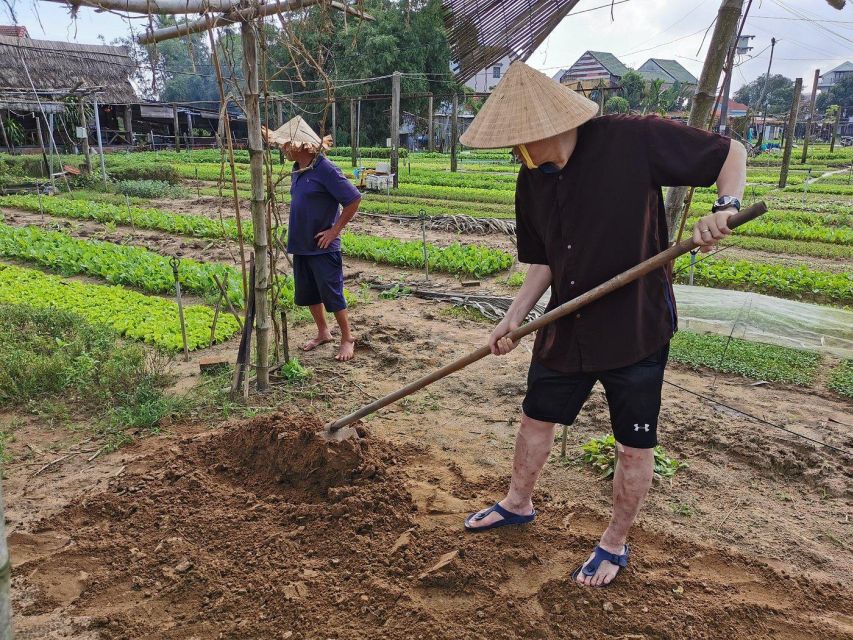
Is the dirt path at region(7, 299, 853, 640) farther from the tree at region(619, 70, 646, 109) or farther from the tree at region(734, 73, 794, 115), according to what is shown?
the tree at region(734, 73, 794, 115)

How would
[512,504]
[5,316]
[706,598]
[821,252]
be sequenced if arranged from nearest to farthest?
[706,598], [512,504], [5,316], [821,252]

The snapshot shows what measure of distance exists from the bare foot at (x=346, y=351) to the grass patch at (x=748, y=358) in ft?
9.36

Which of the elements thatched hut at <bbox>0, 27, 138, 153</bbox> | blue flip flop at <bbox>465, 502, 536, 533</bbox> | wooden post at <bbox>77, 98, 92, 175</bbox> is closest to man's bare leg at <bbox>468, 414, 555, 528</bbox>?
blue flip flop at <bbox>465, 502, 536, 533</bbox>

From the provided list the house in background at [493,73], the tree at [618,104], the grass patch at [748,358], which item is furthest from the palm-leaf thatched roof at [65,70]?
the tree at [618,104]

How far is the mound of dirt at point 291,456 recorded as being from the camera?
3311 millimetres

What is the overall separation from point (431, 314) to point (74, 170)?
17.5m

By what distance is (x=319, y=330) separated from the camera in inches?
222

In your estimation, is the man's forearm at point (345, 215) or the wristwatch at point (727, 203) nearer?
the wristwatch at point (727, 203)

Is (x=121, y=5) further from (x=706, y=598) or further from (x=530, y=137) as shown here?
(x=706, y=598)

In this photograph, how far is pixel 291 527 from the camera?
299 centimetres

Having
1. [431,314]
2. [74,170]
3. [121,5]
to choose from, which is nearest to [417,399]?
[431,314]

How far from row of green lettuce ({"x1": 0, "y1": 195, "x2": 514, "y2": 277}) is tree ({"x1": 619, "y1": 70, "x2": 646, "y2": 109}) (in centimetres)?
4150

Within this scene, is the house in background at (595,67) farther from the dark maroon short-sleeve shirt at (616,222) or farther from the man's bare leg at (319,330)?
the dark maroon short-sleeve shirt at (616,222)

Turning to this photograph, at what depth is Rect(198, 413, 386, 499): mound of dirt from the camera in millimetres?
3311
